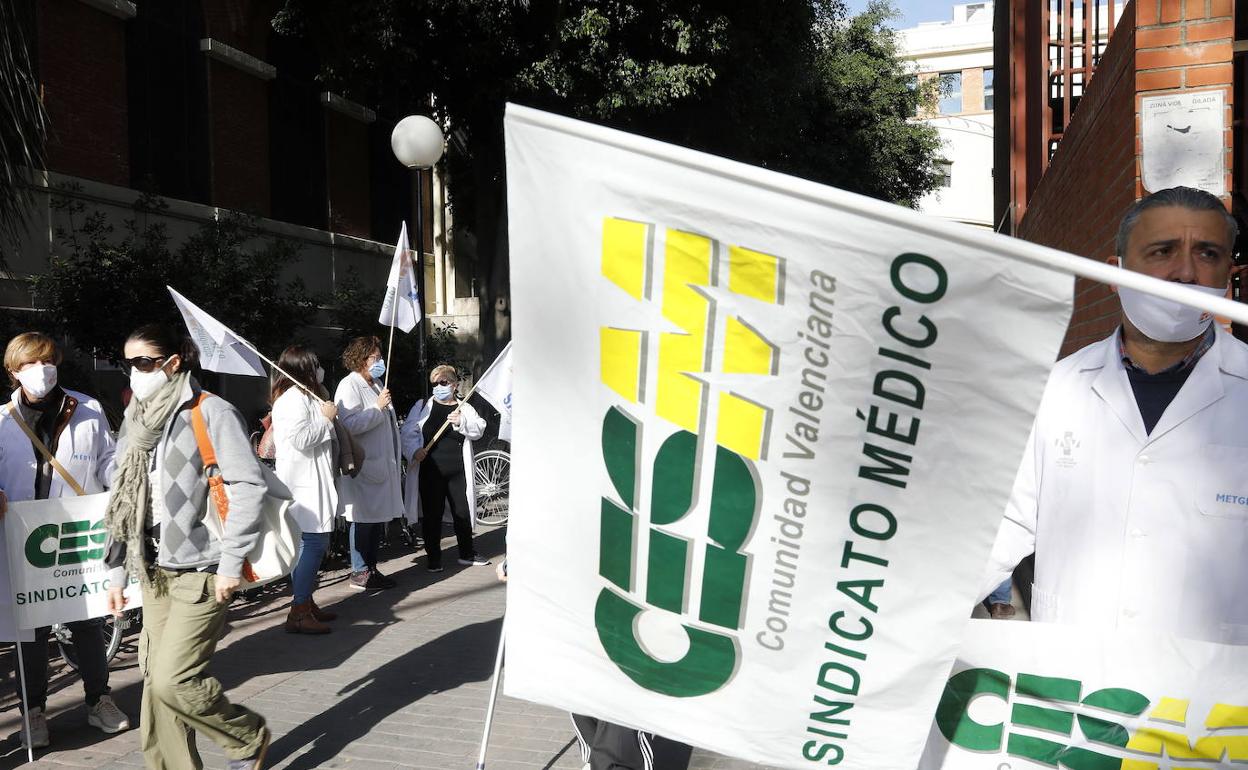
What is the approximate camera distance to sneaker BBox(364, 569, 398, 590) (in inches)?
351

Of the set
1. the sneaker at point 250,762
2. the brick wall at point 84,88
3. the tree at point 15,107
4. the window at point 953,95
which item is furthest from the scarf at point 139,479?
the window at point 953,95

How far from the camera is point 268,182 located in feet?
58.6

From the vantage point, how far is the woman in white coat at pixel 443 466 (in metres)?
9.73

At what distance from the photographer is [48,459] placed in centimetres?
550

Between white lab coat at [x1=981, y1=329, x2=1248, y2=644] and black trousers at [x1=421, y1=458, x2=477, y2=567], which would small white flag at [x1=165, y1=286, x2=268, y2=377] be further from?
white lab coat at [x1=981, y1=329, x2=1248, y2=644]

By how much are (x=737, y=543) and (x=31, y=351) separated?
4.66 m

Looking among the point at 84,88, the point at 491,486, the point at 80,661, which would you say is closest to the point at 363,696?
the point at 80,661

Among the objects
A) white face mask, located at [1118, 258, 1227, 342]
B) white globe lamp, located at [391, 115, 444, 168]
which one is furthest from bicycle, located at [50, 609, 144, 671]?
white globe lamp, located at [391, 115, 444, 168]

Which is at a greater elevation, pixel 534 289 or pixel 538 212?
pixel 538 212

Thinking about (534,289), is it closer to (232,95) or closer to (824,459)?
(824,459)

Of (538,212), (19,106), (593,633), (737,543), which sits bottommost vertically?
(593,633)

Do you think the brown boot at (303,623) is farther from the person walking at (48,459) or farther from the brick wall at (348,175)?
the brick wall at (348,175)

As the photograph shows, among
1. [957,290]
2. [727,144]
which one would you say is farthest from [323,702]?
[727,144]

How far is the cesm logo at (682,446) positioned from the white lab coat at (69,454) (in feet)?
13.6
